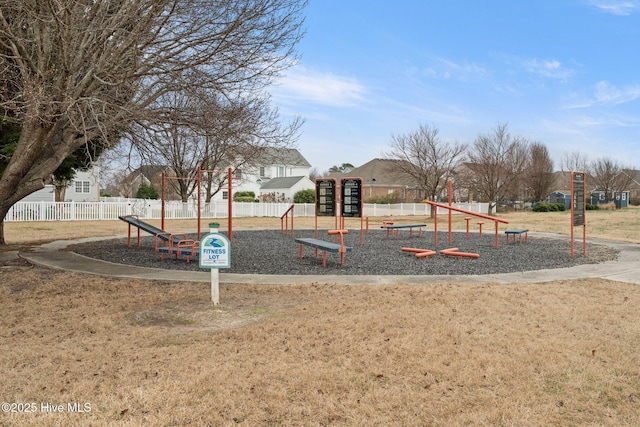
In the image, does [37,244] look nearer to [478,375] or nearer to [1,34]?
[1,34]

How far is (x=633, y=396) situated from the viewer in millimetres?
3725

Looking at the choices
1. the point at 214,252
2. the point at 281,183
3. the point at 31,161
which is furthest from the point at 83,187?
the point at 214,252

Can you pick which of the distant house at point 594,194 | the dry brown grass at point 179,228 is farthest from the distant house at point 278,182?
the distant house at point 594,194

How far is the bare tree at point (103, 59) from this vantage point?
7.16 metres

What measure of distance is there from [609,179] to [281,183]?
43986mm

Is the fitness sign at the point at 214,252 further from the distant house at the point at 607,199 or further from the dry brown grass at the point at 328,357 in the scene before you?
the distant house at the point at 607,199

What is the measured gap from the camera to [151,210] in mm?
33094

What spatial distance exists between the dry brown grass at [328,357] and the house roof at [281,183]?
48.3m

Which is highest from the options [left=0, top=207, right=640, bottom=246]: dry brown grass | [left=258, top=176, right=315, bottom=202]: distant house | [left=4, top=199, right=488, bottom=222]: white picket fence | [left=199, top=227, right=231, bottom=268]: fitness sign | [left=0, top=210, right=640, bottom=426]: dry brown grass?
[left=258, top=176, right=315, bottom=202]: distant house

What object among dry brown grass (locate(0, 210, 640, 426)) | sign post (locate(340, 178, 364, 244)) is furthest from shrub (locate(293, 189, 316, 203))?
dry brown grass (locate(0, 210, 640, 426))

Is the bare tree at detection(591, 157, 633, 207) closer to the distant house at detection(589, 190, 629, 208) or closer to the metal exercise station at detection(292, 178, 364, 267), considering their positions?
the distant house at detection(589, 190, 629, 208)

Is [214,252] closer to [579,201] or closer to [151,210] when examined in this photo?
[579,201]

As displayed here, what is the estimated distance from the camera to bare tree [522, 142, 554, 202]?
6000 centimetres

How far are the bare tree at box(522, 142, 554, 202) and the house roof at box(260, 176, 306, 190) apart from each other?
89.0ft
